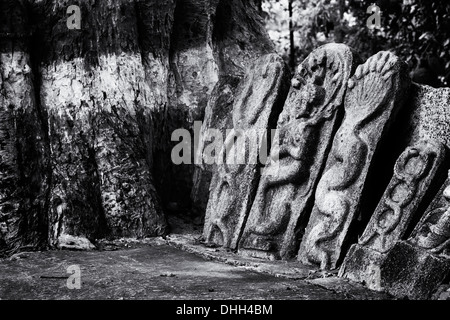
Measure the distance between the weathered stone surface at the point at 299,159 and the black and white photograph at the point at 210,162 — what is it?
0.5 inches

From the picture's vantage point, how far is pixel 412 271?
142 inches

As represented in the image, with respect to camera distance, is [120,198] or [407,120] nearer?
[407,120]

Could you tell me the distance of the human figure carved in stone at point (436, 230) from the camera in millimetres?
3602

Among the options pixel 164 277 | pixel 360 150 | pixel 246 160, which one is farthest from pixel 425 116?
pixel 164 277

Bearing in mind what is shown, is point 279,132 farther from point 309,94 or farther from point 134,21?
point 134,21

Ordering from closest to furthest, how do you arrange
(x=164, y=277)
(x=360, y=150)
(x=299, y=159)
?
(x=164, y=277) → (x=360, y=150) → (x=299, y=159)

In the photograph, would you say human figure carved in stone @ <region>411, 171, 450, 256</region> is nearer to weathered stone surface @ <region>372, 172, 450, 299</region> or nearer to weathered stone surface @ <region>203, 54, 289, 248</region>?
weathered stone surface @ <region>372, 172, 450, 299</region>

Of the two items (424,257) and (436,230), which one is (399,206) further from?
(424,257)

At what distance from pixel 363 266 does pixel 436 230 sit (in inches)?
20.2

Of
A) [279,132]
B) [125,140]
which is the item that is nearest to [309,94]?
[279,132]

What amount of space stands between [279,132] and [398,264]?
1.67 m

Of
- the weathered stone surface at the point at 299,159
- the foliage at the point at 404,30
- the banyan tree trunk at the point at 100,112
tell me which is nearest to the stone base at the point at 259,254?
the weathered stone surface at the point at 299,159

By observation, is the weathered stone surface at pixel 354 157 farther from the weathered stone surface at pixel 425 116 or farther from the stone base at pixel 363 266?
the stone base at pixel 363 266
